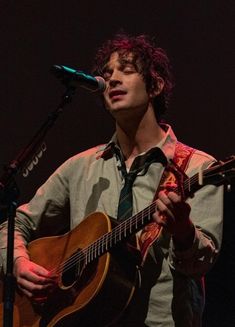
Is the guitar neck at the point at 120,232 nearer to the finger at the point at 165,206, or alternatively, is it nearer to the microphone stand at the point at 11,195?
the finger at the point at 165,206

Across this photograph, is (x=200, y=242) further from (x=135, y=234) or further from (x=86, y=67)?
(x=86, y=67)

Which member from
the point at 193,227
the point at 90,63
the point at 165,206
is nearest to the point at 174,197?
the point at 165,206

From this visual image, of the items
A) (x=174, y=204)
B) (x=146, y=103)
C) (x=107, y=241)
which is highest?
(x=146, y=103)

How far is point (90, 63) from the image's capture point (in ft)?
11.1

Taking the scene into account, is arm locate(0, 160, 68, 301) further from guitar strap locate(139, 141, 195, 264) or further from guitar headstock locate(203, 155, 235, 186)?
guitar headstock locate(203, 155, 235, 186)

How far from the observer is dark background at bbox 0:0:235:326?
10.5 feet

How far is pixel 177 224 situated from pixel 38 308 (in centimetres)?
72

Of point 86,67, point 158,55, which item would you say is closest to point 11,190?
point 158,55

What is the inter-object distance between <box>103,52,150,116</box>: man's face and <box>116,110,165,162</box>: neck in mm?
52

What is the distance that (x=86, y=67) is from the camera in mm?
3400

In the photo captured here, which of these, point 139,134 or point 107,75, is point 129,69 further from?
point 139,134

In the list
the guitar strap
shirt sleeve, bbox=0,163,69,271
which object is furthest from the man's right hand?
the guitar strap

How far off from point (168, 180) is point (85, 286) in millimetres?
484

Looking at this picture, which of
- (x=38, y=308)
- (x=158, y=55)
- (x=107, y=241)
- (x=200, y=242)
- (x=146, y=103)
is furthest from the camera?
(x=158, y=55)
